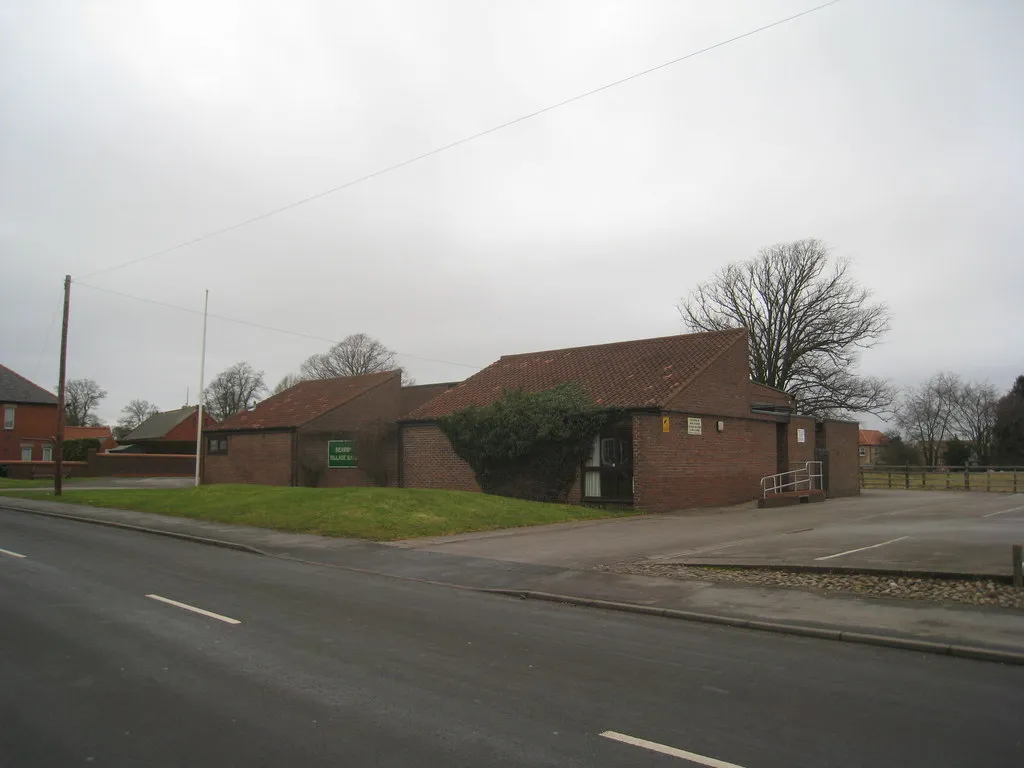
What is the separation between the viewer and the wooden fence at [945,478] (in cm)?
4025

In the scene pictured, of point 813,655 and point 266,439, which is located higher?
point 266,439

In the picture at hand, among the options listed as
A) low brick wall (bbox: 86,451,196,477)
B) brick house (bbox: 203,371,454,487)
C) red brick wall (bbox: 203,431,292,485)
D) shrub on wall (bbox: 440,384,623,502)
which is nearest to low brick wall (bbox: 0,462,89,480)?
low brick wall (bbox: 86,451,196,477)

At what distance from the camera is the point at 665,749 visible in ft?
15.9

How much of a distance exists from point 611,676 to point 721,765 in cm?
210

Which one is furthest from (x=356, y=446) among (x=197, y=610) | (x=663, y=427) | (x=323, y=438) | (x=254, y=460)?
(x=197, y=610)

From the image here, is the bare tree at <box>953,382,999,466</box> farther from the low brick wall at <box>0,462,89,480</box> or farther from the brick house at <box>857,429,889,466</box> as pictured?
the low brick wall at <box>0,462,89,480</box>

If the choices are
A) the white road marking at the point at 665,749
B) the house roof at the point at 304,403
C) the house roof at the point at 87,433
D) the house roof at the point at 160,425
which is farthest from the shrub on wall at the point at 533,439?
the house roof at the point at 87,433

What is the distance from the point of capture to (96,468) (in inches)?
2108

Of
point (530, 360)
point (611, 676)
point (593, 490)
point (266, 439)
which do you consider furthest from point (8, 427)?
point (611, 676)

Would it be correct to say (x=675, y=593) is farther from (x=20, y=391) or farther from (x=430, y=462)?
(x=20, y=391)

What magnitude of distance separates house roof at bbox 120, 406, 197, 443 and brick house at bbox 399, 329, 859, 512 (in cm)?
4838

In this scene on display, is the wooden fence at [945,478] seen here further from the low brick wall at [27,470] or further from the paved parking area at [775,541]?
the low brick wall at [27,470]

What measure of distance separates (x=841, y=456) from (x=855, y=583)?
2754 centimetres

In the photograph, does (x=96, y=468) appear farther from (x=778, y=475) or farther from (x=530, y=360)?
(x=778, y=475)
